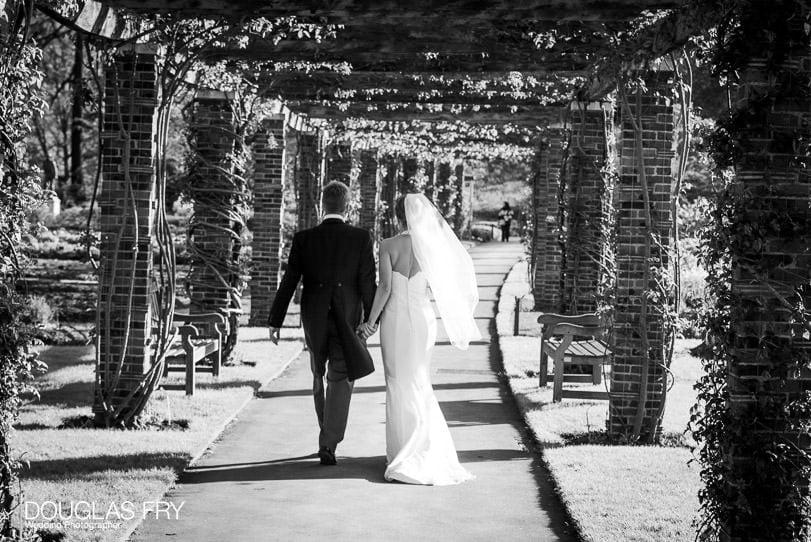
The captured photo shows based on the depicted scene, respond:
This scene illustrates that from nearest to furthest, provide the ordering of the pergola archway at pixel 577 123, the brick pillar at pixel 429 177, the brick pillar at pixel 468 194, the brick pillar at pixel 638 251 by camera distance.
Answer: the pergola archway at pixel 577 123
the brick pillar at pixel 638 251
the brick pillar at pixel 429 177
the brick pillar at pixel 468 194

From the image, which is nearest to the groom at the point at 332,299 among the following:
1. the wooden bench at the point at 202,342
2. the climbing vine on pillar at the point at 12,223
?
the climbing vine on pillar at the point at 12,223

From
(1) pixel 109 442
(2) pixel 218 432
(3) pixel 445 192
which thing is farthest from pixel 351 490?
(3) pixel 445 192

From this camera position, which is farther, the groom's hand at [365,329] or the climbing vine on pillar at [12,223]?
the groom's hand at [365,329]

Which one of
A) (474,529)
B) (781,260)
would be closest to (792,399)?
(781,260)

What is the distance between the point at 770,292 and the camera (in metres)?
4.91

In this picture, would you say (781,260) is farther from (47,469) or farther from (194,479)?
A: (47,469)

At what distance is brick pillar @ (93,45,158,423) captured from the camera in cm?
887

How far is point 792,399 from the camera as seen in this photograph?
16.2ft

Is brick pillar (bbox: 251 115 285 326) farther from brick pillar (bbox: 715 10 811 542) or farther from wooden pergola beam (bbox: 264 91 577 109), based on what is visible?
brick pillar (bbox: 715 10 811 542)

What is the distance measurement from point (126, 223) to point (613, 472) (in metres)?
4.47

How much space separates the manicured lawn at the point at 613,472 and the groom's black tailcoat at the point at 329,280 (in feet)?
5.62

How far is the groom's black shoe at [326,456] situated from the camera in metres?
7.58

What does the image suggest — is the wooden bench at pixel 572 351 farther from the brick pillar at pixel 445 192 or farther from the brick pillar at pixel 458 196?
the brick pillar at pixel 458 196

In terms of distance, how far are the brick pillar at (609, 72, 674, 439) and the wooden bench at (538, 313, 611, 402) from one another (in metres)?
0.82
